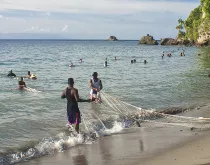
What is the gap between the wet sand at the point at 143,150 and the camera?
8.45m

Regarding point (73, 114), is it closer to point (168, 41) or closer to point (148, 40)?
point (168, 41)

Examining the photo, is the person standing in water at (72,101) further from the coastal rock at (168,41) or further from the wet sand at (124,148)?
the coastal rock at (168,41)

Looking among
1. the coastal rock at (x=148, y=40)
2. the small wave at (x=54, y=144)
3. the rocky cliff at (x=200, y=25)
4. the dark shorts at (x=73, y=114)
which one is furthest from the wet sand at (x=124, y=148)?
the coastal rock at (x=148, y=40)

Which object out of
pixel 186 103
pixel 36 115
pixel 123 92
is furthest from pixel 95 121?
pixel 123 92

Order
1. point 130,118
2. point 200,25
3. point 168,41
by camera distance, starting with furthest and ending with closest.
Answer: point 168,41 → point 200,25 → point 130,118

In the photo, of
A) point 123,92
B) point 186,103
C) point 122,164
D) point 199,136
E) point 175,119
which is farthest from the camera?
point 123,92

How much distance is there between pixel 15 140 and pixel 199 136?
6.22 m

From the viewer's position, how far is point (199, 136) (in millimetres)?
10539

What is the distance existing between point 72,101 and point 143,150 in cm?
270

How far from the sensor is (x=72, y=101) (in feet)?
33.7

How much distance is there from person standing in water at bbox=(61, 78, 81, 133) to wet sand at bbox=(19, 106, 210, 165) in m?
0.94

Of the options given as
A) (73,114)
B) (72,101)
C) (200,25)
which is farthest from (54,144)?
(200,25)

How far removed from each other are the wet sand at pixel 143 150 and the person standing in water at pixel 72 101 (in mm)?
936

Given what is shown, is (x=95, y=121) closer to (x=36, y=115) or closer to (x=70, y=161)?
(x=36, y=115)
